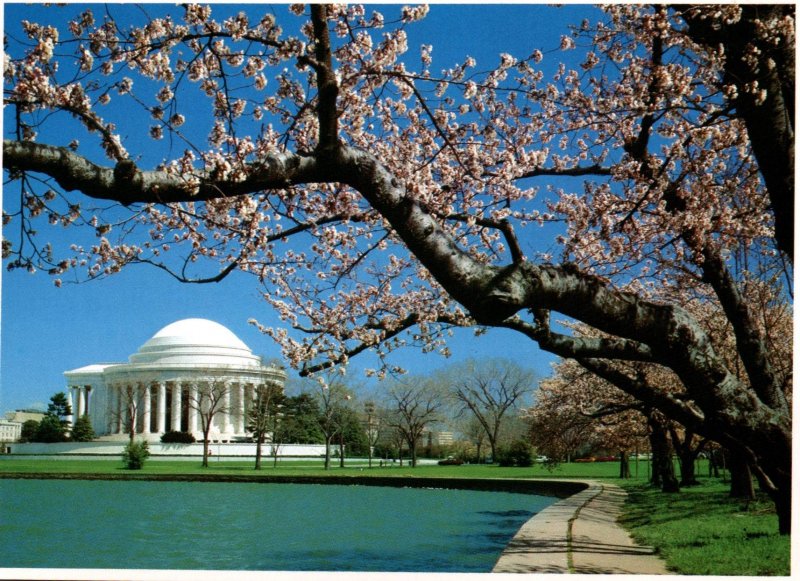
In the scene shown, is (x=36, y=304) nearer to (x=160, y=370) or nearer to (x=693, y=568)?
(x=693, y=568)

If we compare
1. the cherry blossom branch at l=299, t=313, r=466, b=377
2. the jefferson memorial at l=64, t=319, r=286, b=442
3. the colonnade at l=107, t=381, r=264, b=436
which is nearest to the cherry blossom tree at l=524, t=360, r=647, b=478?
the cherry blossom branch at l=299, t=313, r=466, b=377

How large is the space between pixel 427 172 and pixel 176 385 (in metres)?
24.7

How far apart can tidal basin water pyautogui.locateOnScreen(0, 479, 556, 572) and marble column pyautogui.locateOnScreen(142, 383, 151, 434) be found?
49.1 ft

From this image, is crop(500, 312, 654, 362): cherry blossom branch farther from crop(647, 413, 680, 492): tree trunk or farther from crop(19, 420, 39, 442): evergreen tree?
crop(19, 420, 39, 442): evergreen tree

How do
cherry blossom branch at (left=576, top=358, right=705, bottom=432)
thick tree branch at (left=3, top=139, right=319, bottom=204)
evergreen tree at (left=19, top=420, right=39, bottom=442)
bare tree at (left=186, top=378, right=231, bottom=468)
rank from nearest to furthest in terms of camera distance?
1. thick tree branch at (left=3, top=139, right=319, bottom=204)
2. cherry blossom branch at (left=576, top=358, right=705, bottom=432)
3. evergreen tree at (left=19, top=420, right=39, bottom=442)
4. bare tree at (left=186, top=378, right=231, bottom=468)

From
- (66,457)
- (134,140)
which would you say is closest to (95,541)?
(134,140)

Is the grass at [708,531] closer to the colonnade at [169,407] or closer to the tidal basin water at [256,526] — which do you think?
the tidal basin water at [256,526]

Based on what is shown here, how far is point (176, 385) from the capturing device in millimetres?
28078

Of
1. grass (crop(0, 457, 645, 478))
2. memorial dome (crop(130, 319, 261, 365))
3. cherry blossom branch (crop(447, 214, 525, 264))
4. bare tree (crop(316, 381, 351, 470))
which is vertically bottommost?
grass (crop(0, 457, 645, 478))

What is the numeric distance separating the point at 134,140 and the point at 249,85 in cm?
104

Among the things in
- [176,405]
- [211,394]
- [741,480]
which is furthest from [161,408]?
[741,480]

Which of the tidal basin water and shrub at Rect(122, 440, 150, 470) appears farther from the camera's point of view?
shrub at Rect(122, 440, 150, 470)

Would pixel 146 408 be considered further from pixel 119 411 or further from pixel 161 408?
pixel 119 411

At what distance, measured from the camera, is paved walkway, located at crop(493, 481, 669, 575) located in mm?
4484
